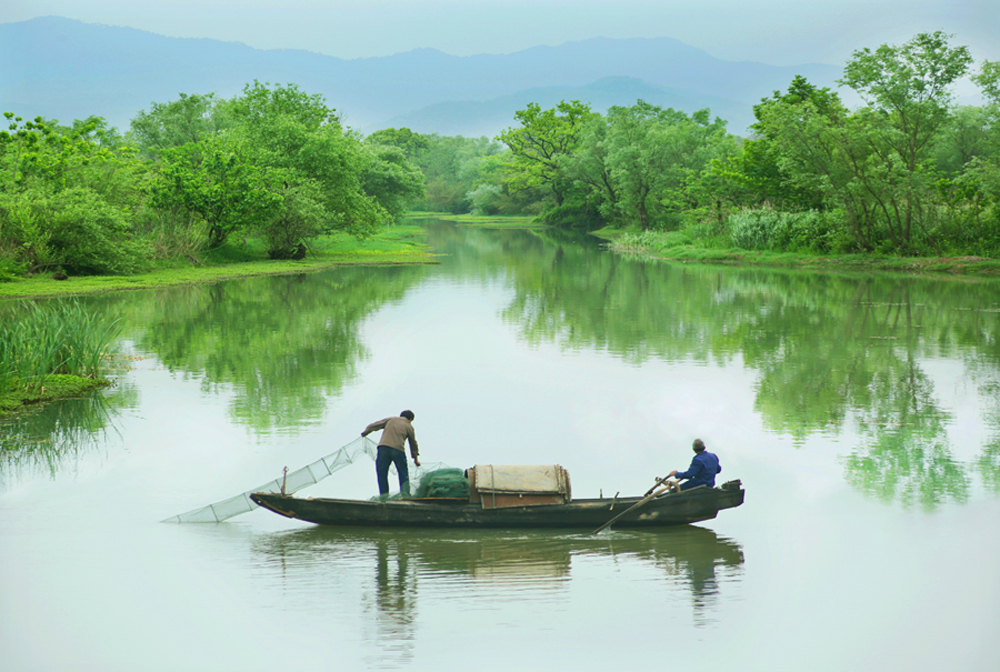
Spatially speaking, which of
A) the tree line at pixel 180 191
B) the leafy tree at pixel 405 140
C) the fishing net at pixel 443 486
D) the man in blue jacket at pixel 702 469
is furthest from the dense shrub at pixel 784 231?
the leafy tree at pixel 405 140

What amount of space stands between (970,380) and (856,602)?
40.7ft

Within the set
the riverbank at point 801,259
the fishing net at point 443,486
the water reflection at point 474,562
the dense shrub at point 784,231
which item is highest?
the dense shrub at point 784,231

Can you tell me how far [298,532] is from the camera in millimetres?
Result: 11383

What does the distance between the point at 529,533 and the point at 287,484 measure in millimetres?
3162

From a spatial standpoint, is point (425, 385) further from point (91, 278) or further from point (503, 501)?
point (91, 278)

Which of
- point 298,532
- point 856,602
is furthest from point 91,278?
point 856,602

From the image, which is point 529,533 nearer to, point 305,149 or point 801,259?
point 801,259

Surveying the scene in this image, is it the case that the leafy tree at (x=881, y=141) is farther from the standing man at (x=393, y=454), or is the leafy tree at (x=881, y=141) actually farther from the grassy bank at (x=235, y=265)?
the standing man at (x=393, y=454)

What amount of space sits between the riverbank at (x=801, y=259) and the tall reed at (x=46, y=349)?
120ft

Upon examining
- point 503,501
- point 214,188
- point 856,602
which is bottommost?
point 856,602

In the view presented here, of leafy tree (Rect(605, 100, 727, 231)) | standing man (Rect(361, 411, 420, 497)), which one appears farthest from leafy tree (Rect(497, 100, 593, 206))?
standing man (Rect(361, 411, 420, 497))

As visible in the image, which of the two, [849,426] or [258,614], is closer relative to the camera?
[258,614]

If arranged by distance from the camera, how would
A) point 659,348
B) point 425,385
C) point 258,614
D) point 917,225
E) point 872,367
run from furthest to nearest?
1. point 917,225
2. point 659,348
3. point 872,367
4. point 425,385
5. point 258,614

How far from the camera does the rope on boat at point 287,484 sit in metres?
11.3
